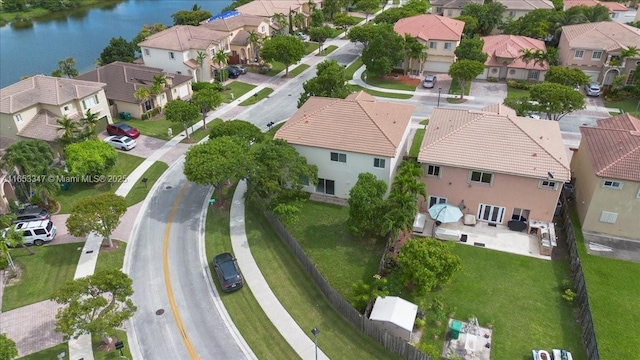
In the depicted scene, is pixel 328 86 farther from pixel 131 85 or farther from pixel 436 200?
pixel 131 85

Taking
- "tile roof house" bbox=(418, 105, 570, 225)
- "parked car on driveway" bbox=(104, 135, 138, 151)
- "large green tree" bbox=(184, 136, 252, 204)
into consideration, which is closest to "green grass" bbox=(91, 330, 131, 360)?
"large green tree" bbox=(184, 136, 252, 204)

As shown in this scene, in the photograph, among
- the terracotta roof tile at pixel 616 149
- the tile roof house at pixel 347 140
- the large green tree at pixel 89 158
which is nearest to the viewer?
the terracotta roof tile at pixel 616 149

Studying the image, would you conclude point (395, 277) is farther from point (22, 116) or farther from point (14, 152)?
point (22, 116)

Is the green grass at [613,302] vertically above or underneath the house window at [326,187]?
underneath

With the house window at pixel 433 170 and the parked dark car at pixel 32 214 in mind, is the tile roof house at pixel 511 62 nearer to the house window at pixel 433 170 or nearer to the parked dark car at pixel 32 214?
the house window at pixel 433 170

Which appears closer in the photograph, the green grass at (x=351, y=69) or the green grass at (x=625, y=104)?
the green grass at (x=625, y=104)

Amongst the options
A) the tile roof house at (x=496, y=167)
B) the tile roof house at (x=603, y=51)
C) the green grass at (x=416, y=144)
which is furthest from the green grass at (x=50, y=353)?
the tile roof house at (x=603, y=51)

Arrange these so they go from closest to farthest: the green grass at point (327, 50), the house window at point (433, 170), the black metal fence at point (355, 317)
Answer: the black metal fence at point (355, 317) < the house window at point (433, 170) < the green grass at point (327, 50)

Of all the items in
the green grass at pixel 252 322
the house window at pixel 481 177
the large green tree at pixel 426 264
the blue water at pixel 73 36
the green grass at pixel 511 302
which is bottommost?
the blue water at pixel 73 36
